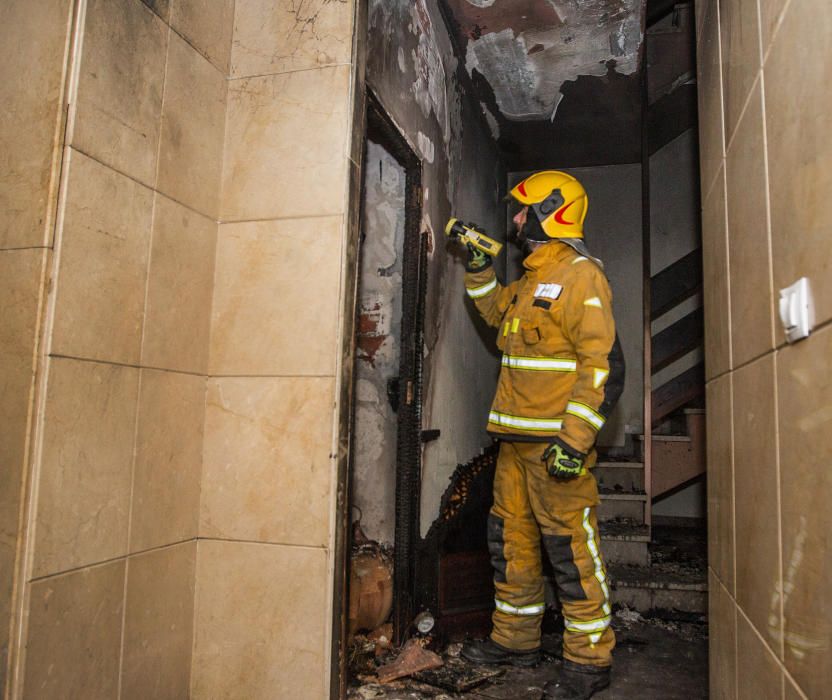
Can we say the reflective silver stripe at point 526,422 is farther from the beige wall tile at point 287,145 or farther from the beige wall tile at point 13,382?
the beige wall tile at point 13,382

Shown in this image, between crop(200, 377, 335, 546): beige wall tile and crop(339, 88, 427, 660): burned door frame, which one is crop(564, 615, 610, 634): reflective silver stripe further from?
crop(200, 377, 335, 546): beige wall tile

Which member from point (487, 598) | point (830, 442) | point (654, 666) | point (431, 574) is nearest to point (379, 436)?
point (431, 574)

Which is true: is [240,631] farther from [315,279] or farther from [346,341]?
[315,279]

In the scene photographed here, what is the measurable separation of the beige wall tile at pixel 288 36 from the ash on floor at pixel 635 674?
1.98 m

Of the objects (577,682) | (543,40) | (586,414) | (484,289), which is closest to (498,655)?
(577,682)

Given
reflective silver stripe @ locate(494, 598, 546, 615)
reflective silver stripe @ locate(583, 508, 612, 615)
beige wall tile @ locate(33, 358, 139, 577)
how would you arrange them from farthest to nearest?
reflective silver stripe @ locate(494, 598, 546, 615) → reflective silver stripe @ locate(583, 508, 612, 615) → beige wall tile @ locate(33, 358, 139, 577)

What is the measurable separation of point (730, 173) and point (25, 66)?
1.55 metres

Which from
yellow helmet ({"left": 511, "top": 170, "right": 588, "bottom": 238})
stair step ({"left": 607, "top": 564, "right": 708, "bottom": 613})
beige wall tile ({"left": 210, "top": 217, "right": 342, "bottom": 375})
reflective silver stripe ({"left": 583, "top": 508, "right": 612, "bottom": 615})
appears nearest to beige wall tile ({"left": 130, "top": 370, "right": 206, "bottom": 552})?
beige wall tile ({"left": 210, "top": 217, "right": 342, "bottom": 375})

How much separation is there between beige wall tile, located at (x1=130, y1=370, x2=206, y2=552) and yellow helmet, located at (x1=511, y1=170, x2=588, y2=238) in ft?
5.25

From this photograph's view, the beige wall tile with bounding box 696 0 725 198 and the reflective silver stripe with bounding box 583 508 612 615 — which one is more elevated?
the beige wall tile with bounding box 696 0 725 198

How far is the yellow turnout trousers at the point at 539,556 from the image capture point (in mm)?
2354

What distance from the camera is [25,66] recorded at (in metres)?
1.34

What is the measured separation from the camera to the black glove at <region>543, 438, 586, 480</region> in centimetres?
227

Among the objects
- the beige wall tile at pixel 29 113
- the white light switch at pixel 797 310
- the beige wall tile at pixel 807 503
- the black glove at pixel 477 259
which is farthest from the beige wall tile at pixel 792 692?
the black glove at pixel 477 259
